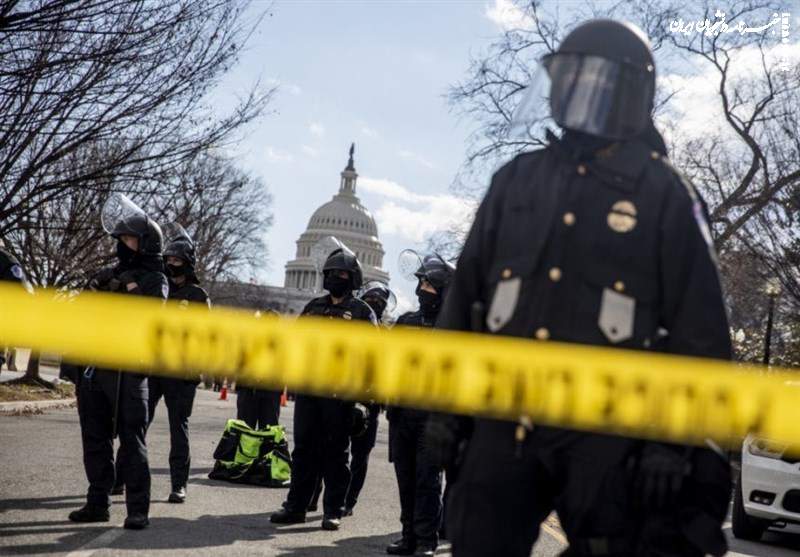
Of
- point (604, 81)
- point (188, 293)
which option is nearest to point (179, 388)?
point (188, 293)

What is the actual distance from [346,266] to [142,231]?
1779mm

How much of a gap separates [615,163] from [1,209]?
1280 centimetres

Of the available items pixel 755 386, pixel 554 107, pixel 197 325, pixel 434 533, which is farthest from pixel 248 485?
pixel 554 107

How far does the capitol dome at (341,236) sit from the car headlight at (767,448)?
387 ft

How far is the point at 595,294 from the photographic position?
3.24m

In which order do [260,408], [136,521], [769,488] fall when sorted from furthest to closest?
1. [260,408]
2. [769,488]
3. [136,521]

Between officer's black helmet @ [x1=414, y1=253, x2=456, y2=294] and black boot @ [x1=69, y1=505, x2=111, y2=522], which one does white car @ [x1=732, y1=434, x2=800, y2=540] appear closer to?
officer's black helmet @ [x1=414, y1=253, x2=456, y2=294]

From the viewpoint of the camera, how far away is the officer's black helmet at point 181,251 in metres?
9.46

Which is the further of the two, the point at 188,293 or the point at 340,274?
the point at 188,293

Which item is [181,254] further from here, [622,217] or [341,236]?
[341,236]

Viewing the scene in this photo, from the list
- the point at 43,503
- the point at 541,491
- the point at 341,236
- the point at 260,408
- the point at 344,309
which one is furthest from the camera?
the point at 341,236

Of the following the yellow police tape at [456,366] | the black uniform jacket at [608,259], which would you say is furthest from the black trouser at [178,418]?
the black uniform jacket at [608,259]

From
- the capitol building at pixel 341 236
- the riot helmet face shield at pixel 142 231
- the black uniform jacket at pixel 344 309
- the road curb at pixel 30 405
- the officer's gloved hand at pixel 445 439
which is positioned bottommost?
the road curb at pixel 30 405

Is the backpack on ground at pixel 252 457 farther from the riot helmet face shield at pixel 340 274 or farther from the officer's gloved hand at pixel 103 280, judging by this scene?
the officer's gloved hand at pixel 103 280
